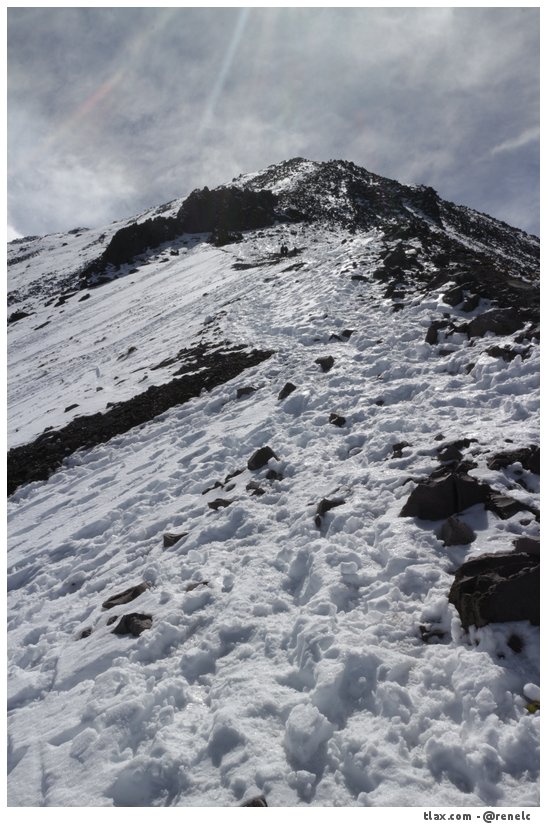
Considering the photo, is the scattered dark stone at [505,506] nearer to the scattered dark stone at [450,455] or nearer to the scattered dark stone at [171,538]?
the scattered dark stone at [450,455]

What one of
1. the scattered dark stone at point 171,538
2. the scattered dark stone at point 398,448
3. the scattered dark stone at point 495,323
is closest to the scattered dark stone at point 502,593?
the scattered dark stone at point 398,448

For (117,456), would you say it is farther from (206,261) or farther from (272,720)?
(206,261)

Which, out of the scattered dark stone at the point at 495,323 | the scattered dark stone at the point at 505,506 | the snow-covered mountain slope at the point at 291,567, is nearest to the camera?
the snow-covered mountain slope at the point at 291,567

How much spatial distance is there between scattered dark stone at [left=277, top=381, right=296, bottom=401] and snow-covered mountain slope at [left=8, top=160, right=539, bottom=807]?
25cm

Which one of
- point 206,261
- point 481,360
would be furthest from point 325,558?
point 206,261

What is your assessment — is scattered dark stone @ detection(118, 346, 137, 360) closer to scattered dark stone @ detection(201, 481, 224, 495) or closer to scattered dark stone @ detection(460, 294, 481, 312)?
scattered dark stone @ detection(201, 481, 224, 495)

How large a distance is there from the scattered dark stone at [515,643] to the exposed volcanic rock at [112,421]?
11.0 m

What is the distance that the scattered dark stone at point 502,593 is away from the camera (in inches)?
178

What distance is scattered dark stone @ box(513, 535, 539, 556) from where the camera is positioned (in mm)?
5086

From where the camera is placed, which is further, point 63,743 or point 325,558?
point 325,558

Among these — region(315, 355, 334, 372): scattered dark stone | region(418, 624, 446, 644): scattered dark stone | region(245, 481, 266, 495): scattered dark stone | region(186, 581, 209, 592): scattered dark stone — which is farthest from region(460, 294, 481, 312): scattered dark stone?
region(186, 581, 209, 592): scattered dark stone

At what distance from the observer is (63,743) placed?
194 inches

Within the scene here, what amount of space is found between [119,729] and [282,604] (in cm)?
227

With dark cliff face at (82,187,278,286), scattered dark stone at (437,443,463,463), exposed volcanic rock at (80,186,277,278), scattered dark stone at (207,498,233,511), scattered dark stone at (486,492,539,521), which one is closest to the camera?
scattered dark stone at (486,492,539,521)
